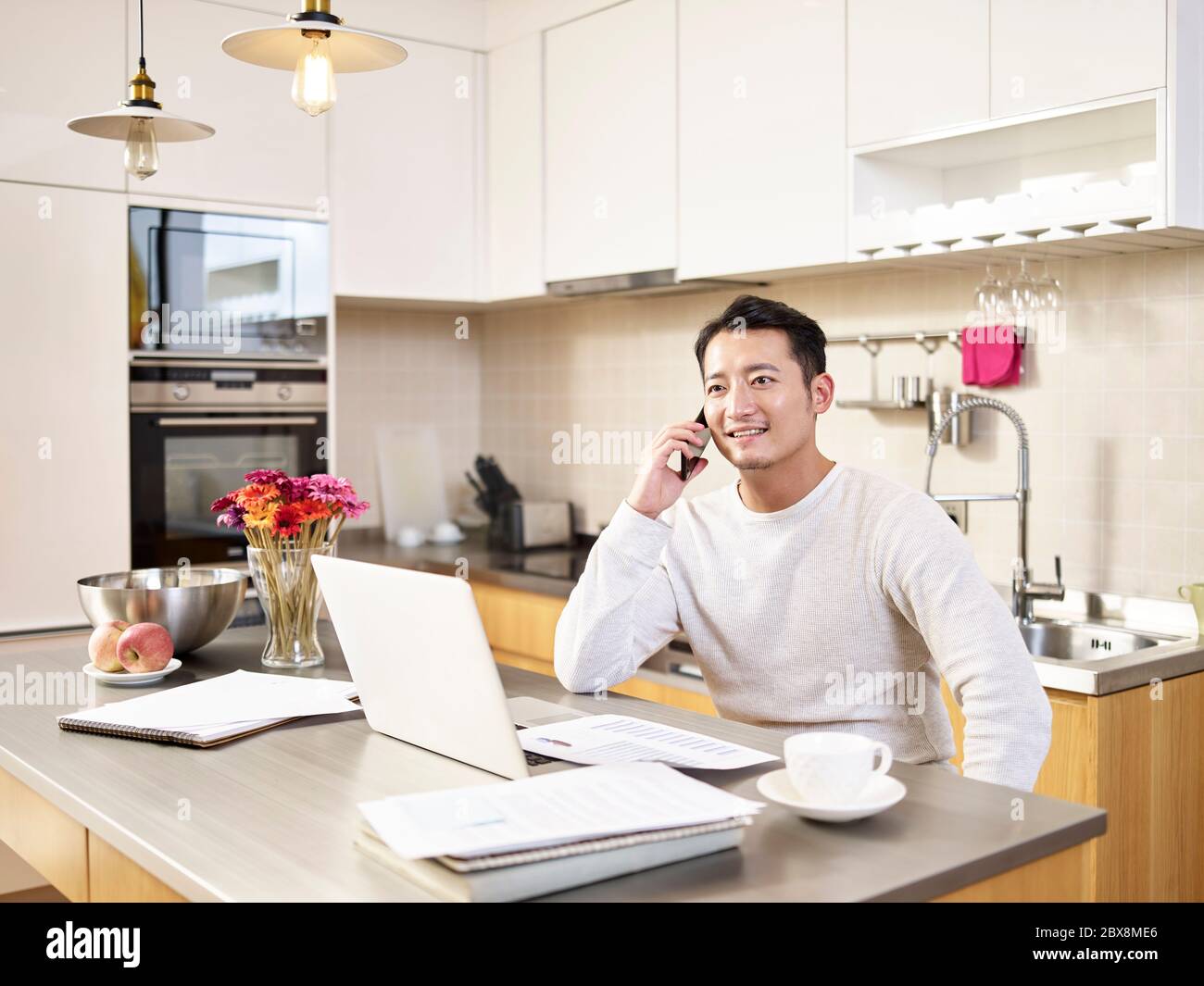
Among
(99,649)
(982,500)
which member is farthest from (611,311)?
(99,649)

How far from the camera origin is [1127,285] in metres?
2.71

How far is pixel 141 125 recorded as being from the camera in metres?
2.00

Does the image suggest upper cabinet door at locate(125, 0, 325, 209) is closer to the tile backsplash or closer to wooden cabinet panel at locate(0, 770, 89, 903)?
the tile backsplash

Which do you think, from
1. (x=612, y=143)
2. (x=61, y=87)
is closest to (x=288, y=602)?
(x=61, y=87)

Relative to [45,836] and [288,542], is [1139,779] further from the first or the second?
[45,836]

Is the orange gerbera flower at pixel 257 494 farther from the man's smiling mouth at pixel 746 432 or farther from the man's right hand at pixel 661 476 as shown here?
the man's smiling mouth at pixel 746 432

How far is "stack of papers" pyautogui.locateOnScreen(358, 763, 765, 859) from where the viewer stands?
3.45 feet

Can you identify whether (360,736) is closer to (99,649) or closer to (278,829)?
(278,829)

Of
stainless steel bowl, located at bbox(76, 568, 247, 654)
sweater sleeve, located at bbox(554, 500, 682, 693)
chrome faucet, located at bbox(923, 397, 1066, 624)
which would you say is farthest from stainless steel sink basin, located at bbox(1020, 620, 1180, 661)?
stainless steel bowl, located at bbox(76, 568, 247, 654)

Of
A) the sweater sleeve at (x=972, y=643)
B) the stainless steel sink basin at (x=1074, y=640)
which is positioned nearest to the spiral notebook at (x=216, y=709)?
the sweater sleeve at (x=972, y=643)

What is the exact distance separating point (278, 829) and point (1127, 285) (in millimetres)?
2225

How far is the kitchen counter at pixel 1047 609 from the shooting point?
88.6 inches

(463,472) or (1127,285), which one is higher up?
(1127,285)

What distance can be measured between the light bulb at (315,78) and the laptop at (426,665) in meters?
0.65
